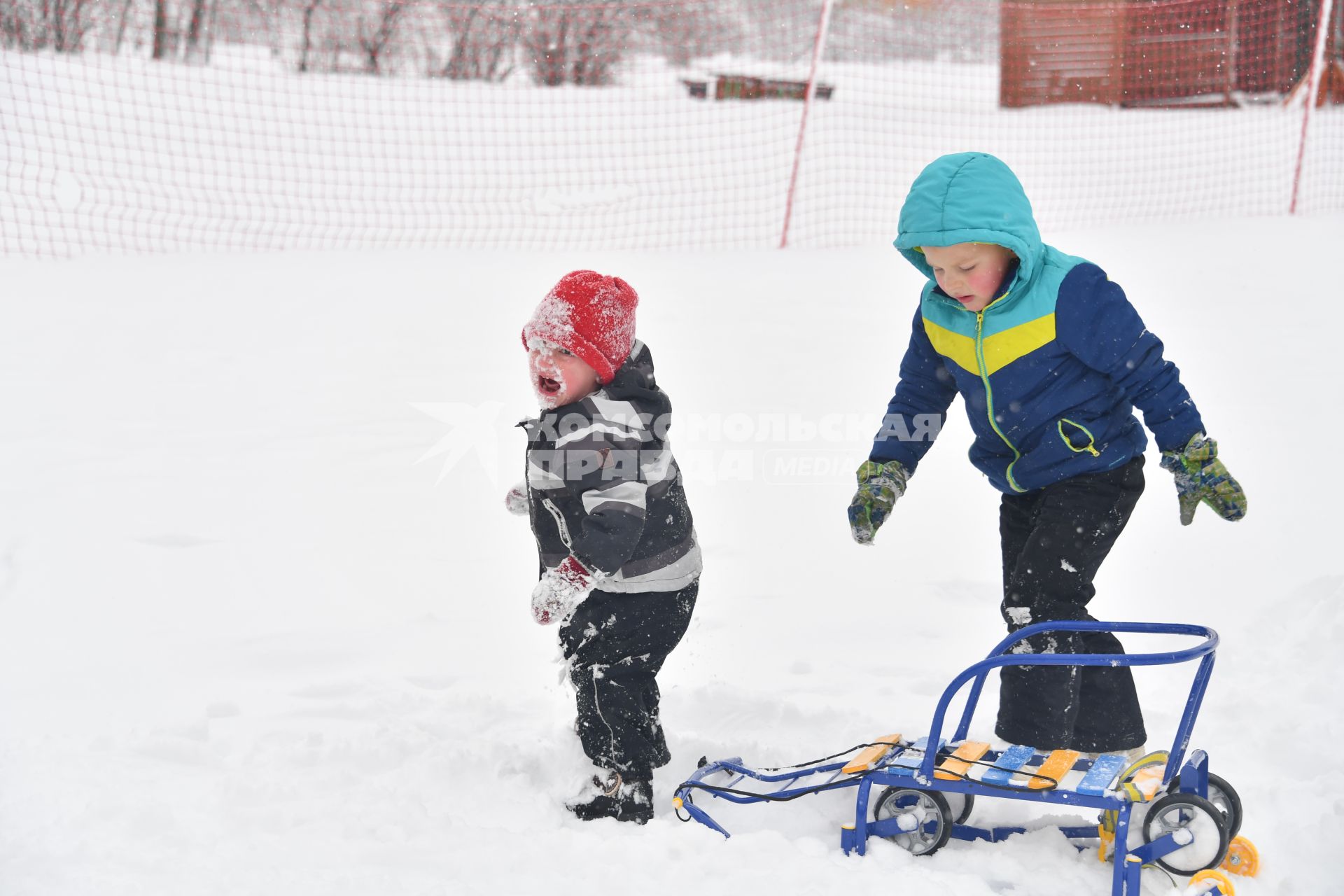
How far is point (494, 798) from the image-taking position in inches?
109

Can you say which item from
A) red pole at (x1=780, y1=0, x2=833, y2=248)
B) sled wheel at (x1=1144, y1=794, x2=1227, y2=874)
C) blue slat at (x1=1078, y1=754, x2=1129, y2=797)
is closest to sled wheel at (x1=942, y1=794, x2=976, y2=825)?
blue slat at (x1=1078, y1=754, x2=1129, y2=797)

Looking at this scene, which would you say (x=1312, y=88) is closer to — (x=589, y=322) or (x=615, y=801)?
(x=589, y=322)

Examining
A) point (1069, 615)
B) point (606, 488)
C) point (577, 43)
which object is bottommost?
point (1069, 615)

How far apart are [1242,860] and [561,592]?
152 centimetres

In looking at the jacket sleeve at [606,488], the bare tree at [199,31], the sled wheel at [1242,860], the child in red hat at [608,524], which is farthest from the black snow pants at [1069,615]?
the bare tree at [199,31]

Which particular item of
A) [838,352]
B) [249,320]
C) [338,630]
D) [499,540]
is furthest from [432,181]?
[338,630]

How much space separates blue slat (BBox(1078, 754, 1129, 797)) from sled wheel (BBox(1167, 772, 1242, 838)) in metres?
0.11

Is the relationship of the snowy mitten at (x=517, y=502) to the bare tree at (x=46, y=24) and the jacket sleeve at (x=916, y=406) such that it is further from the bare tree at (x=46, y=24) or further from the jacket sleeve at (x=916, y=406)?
the bare tree at (x=46, y=24)

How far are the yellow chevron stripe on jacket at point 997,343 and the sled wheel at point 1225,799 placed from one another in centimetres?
97

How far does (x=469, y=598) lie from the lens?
3865 millimetres

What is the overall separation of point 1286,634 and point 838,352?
3.21 m

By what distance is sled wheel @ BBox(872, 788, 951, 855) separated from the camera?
2.53 metres

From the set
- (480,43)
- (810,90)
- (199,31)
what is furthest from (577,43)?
(810,90)

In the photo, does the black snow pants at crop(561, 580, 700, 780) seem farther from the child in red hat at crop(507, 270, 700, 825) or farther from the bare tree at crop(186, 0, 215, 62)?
the bare tree at crop(186, 0, 215, 62)
